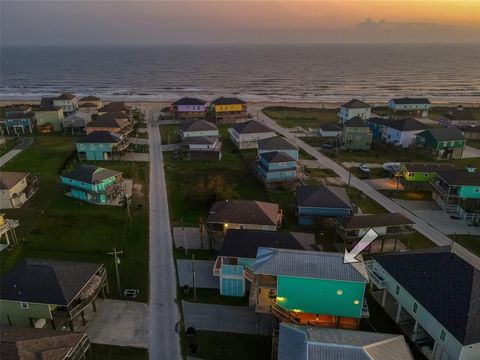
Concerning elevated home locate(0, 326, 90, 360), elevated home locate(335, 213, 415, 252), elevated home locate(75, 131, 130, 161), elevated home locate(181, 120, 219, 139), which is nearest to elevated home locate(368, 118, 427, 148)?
elevated home locate(181, 120, 219, 139)

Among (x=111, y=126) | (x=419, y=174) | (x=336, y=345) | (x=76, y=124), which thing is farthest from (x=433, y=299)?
(x=76, y=124)

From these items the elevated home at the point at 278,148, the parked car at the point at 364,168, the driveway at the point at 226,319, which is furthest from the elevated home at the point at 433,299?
the elevated home at the point at 278,148

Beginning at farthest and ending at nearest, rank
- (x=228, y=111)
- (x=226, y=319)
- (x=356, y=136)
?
(x=228, y=111) < (x=356, y=136) < (x=226, y=319)

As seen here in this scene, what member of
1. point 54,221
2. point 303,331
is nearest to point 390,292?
point 303,331

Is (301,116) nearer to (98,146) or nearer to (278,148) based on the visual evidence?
(278,148)

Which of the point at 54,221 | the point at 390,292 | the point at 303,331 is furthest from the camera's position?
the point at 54,221

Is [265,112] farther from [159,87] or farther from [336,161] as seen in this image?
[159,87]

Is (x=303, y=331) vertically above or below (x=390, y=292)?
above

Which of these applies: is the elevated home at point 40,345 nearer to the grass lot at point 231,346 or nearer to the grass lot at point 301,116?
the grass lot at point 231,346
